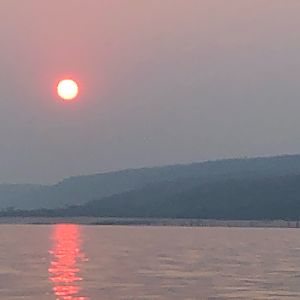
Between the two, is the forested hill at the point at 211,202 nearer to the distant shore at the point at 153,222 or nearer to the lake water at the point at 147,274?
the distant shore at the point at 153,222

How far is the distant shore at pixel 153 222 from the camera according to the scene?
5925 inches

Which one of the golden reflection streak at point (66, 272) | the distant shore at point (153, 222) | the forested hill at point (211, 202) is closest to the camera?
the golden reflection streak at point (66, 272)

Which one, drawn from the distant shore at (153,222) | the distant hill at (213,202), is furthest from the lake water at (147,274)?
the distant hill at (213,202)

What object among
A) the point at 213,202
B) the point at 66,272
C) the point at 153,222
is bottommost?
the point at 66,272

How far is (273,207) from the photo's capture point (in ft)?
547

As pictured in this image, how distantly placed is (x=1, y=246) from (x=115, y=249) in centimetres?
611

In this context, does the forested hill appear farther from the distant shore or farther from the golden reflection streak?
the golden reflection streak

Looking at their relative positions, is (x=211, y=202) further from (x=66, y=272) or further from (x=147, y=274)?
(x=147, y=274)

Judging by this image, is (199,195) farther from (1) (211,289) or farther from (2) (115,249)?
(1) (211,289)

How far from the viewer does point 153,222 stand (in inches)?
6245

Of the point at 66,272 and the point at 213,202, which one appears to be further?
the point at 213,202

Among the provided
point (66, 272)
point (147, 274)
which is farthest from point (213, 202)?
point (147, 274)

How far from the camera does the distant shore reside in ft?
494

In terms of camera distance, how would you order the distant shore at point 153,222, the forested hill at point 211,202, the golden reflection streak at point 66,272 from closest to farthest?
the golden reflection streak at point 66,272 → the distant shore at point 153,222 → the forested hill at point 211,202
